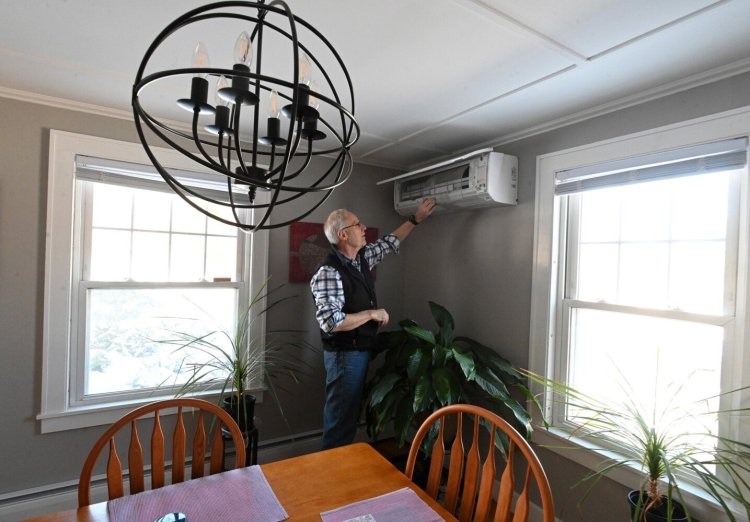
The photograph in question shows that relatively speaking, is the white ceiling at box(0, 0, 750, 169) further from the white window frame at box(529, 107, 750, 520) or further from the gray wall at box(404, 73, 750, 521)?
the white window frame at box(529, 107, 750, 520)

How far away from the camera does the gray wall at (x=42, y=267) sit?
181 centimetres

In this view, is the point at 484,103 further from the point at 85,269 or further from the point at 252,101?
the point at 85,269

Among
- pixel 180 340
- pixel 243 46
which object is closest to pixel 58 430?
pixel 180 340

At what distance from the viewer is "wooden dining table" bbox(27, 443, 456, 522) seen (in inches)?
43.3

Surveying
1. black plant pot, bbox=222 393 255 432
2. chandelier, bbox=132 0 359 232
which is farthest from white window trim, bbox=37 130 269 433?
black plant pot, bbox=222 393 255 432

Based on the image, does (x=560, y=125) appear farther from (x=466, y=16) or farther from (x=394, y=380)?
(x=394, y=380)

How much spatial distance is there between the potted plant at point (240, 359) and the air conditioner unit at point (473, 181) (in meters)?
1.25

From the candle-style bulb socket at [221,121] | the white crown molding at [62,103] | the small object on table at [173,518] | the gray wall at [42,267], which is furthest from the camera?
the white crown molding at [62,103]

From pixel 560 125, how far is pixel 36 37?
7.61 ft

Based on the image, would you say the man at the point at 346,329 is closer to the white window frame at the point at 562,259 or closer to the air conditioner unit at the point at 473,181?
the air conditioner unit at the point at 473,181

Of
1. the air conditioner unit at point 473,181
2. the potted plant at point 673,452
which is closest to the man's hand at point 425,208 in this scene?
the air conditioner unit at point 473,181

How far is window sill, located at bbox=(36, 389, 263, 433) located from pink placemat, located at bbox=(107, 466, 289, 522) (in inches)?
48.4

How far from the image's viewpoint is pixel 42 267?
6.59 feet

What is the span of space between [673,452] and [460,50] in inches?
70.0
